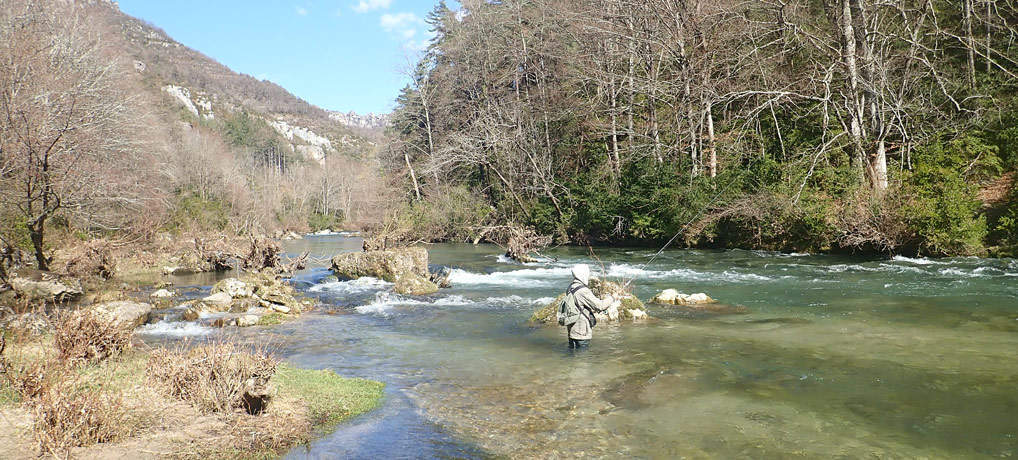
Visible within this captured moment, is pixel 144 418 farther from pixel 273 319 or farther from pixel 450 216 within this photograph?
pixel 450 216

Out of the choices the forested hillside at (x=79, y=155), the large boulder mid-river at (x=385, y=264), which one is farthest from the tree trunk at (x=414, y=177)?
the large boulder mid-river at (x=385, y=264)

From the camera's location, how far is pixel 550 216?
34469mm

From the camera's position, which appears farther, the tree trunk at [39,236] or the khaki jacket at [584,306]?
the tree trunk at [39,236]

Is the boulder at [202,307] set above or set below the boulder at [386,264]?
below

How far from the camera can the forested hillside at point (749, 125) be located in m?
20.1

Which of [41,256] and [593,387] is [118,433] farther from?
[41,256]

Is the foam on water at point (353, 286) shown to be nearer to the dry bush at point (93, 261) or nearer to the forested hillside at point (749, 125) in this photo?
the dry bush at point (93, 261)

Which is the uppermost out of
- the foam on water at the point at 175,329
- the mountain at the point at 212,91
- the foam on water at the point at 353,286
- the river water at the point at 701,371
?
the mountain at the point at 212,91

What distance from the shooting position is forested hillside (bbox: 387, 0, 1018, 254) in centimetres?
2012

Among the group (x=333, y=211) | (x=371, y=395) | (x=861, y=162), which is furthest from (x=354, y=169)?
(x=371, y=395)

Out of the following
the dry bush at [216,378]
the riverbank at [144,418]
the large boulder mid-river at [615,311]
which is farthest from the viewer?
the large boulder mid-river at [615,311]

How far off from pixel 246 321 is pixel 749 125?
22.2m

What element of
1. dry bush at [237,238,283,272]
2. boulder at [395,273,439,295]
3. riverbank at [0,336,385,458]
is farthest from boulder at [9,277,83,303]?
riverbank at [0,336,385,458]

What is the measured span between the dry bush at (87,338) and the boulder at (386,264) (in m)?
11.0
